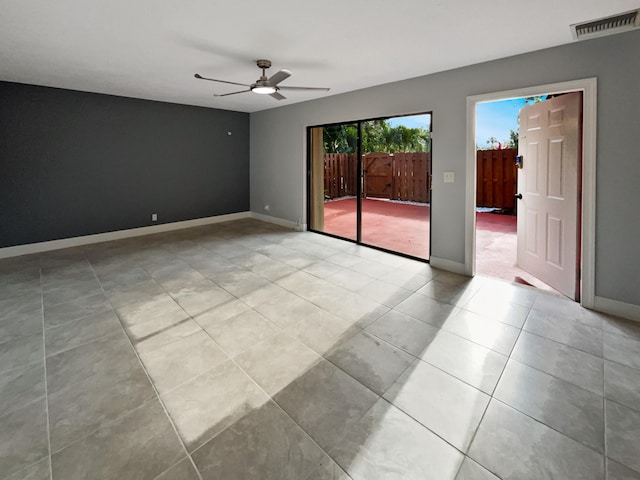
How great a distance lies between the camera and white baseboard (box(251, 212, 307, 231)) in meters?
6.21

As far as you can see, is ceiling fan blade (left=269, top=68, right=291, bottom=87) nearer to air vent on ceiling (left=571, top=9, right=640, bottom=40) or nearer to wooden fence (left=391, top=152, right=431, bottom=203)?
air vent on ceiling (left=571, top=9, right=640, bottom=40)

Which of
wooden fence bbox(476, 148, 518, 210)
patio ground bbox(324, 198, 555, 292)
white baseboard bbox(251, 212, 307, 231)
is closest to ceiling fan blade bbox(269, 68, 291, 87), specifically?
patio ground bbox(324, 198, 555, 292)

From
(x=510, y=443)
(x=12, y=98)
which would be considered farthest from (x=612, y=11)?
(x=12, y=98)

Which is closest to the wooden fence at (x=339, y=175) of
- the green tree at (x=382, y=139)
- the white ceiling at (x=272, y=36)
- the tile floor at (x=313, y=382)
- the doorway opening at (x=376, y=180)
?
the doorway opening at (x=376, y=180)

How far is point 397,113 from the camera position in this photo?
4.38 m

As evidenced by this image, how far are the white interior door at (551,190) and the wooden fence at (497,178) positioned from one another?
4928mm

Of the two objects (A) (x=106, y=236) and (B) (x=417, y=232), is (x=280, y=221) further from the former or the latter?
(A) (x=106, y=236)

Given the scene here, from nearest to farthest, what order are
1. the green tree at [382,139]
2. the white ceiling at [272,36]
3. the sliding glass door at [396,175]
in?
1. the white ceiling at [272,36]
2. the sliding glass door at [396,175]
3. the green tree at [382,139]

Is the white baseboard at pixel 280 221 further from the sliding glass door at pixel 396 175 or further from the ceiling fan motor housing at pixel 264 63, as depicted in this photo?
the ceiling fan motor housing at pixel 264 63

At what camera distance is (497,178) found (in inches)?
336

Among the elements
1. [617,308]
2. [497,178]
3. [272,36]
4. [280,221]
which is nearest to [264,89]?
[272,36]

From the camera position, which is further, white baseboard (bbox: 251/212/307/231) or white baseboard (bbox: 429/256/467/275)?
white baseboard (bbox: 251/212/307/231)

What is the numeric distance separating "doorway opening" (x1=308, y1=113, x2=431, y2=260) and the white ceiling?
7.94 ft

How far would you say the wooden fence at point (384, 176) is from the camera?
1038 cm
